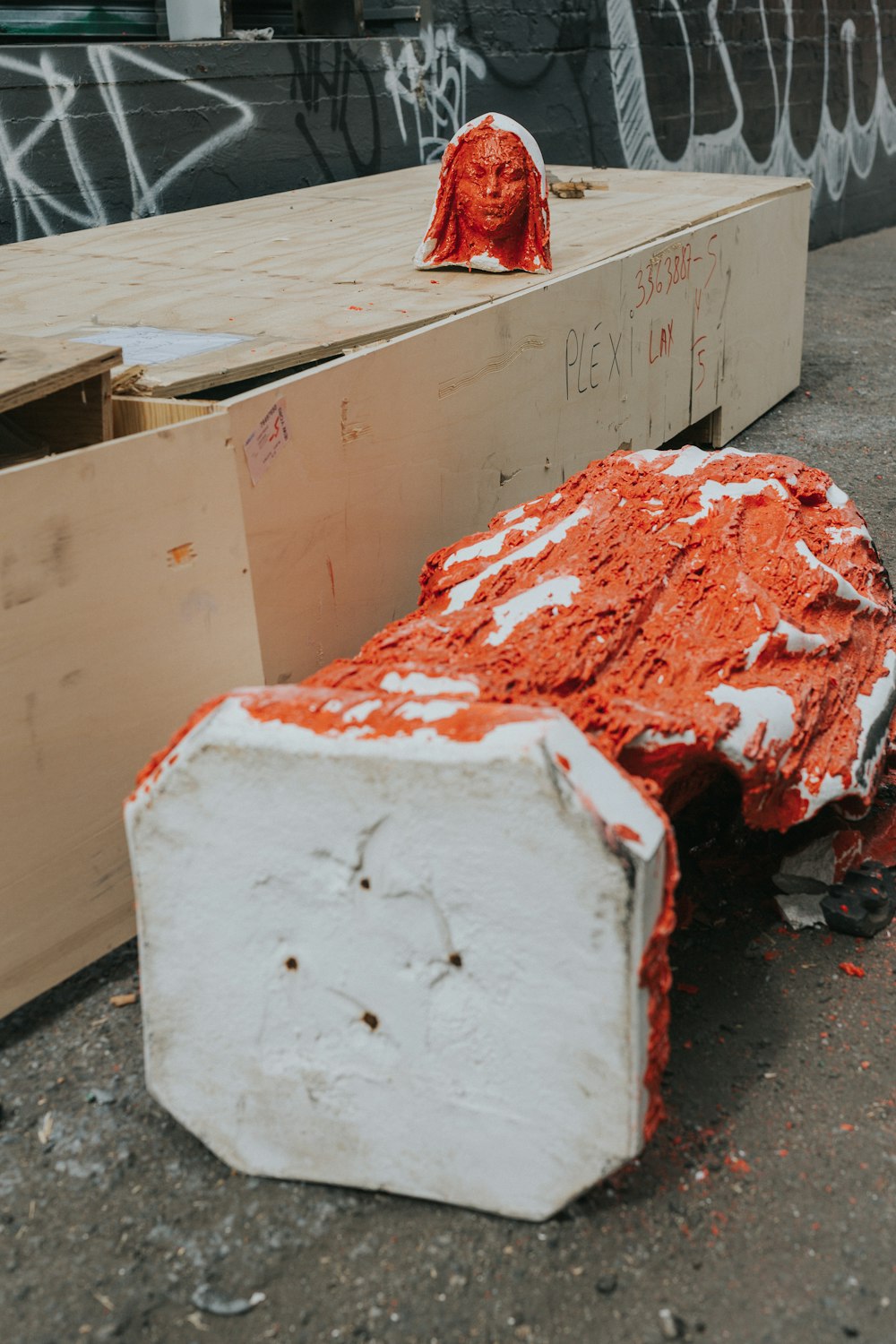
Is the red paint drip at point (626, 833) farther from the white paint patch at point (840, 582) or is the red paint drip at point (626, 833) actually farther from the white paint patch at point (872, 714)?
the white paint patch at point (840, 582)

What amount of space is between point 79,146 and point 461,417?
2713 millimetres

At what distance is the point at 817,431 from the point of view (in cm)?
Answer: 583

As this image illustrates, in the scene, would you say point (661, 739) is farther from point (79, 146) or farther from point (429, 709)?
point (79, 146)

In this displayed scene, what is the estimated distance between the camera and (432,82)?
6.82m

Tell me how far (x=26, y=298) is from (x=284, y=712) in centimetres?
245

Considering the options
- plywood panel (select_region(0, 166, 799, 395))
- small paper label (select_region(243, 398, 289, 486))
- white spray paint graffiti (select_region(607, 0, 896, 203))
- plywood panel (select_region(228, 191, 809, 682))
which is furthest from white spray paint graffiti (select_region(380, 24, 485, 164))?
small paper label (select_region(243, 398, 289, 486))

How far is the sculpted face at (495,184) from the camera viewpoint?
398cm

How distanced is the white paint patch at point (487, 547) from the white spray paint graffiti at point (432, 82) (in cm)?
469

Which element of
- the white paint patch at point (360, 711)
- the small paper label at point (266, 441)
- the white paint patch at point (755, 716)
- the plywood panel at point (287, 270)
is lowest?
the white paint patch at point (755, 716)

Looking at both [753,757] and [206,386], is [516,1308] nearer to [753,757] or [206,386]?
[753,757]

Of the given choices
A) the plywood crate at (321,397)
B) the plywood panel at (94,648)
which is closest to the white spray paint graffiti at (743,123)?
the plywood crate at (321,397)

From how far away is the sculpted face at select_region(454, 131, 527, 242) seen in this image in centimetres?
398

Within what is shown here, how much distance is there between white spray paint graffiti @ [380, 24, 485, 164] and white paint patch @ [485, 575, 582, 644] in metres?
5.11

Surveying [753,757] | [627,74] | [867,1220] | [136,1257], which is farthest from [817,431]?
[136,1257]
